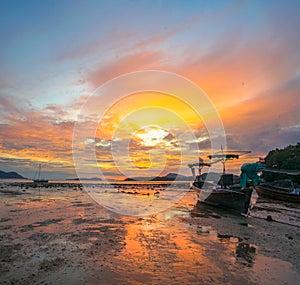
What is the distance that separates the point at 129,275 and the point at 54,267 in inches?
114

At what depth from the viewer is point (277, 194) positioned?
1523 inches

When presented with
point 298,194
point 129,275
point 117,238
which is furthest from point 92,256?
point 298,194

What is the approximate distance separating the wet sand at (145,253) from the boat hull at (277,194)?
1985 cm

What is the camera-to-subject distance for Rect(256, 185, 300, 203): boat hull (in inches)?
1369

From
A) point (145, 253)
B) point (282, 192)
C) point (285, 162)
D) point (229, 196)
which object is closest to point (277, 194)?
point (282, 192)

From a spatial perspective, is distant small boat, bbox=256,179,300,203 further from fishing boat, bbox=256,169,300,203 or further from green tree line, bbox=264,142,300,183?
green tree line, bbox=264,142,300,183

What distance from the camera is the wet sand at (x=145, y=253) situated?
333 inches

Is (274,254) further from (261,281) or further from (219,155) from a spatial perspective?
(219,155)

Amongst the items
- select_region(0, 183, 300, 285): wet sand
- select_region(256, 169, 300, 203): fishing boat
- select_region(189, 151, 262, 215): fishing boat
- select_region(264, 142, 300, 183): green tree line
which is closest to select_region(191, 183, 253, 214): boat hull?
select_region(189, 151, 262, 215): fishing boat

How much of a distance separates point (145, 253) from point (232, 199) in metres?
16.5

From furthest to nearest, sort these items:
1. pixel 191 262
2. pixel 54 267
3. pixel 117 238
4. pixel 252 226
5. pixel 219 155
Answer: pixel 219 155
pixel 252 226
pixel 117 238
pixel 191 262
pixel 54 267

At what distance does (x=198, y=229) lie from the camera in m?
17.0

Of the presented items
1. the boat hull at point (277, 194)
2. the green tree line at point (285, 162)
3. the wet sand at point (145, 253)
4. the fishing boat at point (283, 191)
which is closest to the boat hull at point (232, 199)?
the wet sand at point (145, 253)

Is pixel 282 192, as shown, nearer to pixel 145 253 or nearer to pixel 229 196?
pixel 229 196
